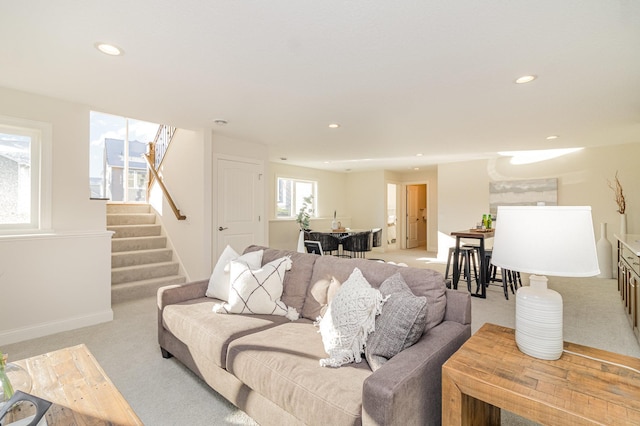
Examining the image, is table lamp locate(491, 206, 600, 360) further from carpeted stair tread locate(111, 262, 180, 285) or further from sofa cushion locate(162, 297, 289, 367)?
carpeted stair tread locate(111, 262, 180, 285)

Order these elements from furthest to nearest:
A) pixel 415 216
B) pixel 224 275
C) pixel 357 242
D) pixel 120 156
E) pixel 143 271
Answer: pixel 415 216
pixel 120 156
pixel 357 242
pixel 143 271
pixel 224 275

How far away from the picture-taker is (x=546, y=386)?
1.10 meters

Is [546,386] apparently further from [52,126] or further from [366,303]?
[52,126]

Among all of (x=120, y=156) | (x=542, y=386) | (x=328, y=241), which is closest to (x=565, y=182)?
(x=328, y=241)

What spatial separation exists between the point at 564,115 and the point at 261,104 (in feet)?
11.7

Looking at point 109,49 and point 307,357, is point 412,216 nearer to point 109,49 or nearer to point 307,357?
point 307,357

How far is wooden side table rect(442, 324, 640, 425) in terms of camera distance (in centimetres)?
99

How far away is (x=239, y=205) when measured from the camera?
4941 mm

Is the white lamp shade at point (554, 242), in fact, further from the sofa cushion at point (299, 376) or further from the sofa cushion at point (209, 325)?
the sofa cushion at point (209, 325)

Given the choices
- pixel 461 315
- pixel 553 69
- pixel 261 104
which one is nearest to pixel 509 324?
pixel 461 315

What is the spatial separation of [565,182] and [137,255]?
7795mm

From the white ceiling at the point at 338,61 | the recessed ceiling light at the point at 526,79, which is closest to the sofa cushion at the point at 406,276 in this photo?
the white ceiling at the point at 338,61

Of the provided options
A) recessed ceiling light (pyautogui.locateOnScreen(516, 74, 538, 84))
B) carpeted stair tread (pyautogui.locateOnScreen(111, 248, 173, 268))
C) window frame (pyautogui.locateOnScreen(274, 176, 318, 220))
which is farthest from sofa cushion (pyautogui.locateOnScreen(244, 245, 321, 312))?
window frame (pyautogui.locateOnScreen(274, 176, 318, 220))

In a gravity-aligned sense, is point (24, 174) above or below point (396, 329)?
above
